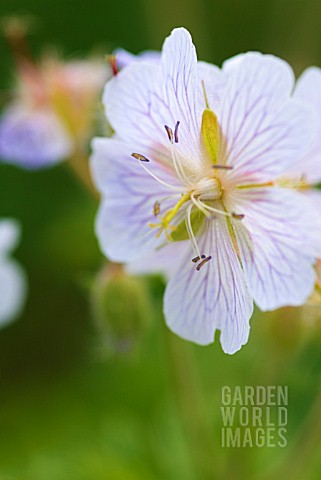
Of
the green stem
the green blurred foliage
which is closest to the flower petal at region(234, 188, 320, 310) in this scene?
the green blurred foliage

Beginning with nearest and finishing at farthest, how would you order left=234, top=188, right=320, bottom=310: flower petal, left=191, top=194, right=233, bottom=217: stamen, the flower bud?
left=234, top=188, right=320, bottom=310: flower petal → left=191, top=194, right=233, bottom=217: stamen → the flower bud

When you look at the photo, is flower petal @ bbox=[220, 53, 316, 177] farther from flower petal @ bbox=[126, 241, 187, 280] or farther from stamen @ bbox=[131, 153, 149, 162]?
flower petal @ bbox=[126, 241, 187, 280]

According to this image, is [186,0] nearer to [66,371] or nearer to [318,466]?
[66,371]

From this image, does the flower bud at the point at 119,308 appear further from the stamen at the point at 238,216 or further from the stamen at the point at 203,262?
the stamen at the point at 238,216

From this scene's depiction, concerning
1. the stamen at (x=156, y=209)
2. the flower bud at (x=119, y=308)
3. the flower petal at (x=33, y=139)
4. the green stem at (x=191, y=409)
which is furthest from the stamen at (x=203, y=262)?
the flower petal at (x=33, y=139)

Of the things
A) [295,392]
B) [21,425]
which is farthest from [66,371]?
[295,392]

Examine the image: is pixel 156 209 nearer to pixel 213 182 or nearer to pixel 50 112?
pixel 213 182
